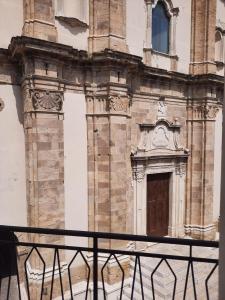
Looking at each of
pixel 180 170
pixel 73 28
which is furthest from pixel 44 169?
pixel 180 170

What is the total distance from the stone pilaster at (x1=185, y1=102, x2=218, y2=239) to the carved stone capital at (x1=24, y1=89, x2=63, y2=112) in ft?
20.2

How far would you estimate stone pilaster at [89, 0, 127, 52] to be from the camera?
27.7 feet

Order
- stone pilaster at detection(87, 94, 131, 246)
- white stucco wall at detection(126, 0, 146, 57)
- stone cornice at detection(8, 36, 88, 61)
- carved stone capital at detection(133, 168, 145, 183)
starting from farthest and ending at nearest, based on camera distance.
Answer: carved stone capital at detection(133, 168, 145, 183)
white stucco wall at detection(126, 0, 146, 57)
stone pilaster at detection(87, 94, 131, 246)
stone cornice at detection(8, 36, 88, 61)

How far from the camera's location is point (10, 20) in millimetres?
7469

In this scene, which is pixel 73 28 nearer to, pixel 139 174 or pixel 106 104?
pixel 106 104

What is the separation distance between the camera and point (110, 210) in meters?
8.62

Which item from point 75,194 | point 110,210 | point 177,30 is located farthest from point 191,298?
point 177,30

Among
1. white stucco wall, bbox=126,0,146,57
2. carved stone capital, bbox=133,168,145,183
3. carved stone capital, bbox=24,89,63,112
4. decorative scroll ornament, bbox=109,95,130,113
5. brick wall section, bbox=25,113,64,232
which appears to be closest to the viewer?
carved stone capital, bbox=24,89,63,112

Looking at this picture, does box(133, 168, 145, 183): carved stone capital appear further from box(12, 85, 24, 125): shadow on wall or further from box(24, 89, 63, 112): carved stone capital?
box(12, 85, 24, 125): shadow on wall

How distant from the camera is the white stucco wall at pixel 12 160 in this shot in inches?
300

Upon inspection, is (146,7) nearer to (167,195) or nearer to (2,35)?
(2,35)

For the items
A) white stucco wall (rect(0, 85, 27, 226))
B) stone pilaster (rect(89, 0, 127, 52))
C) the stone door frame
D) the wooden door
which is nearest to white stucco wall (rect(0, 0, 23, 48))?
white stucco wall (rect(0, 85, 27, 226))

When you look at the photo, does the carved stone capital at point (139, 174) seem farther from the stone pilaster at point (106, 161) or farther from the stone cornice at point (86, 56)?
the stone cornice at point (86, 56)

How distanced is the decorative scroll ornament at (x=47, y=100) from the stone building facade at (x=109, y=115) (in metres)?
0.03
